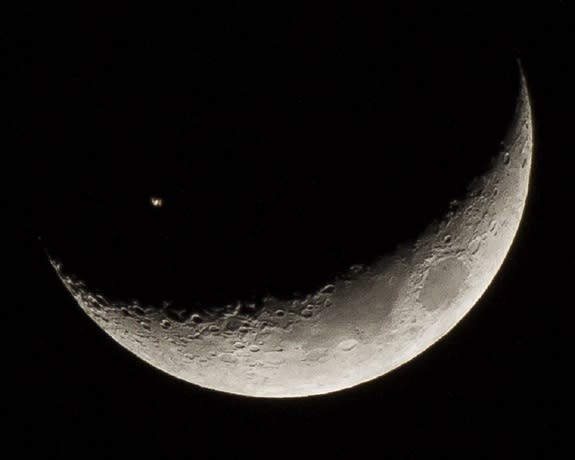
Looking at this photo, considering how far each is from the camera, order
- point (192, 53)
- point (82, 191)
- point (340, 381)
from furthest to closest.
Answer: point (340, 381)
point (82, 191)
point (192, 53)

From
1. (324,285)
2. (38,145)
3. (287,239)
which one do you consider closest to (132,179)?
(38,145)

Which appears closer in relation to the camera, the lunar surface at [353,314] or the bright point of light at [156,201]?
the bright point of light at [156,201]

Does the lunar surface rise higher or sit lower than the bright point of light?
lower

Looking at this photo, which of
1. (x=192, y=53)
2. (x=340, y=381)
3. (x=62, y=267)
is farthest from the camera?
(x=340, y=381)

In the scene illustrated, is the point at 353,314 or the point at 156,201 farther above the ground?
the point at 156,201

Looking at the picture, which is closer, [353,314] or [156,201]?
[156,201]

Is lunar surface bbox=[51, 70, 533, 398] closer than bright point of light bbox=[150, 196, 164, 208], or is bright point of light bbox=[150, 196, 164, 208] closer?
bright point of light bbox=[150, 196, 164, 208]

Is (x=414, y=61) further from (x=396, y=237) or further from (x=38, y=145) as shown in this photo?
(x=38, y=145)

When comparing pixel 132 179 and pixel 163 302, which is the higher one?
pixel 132 179
